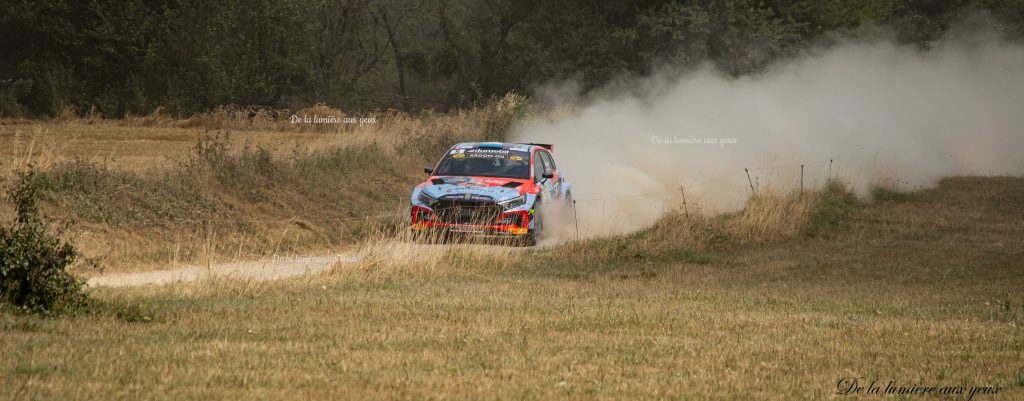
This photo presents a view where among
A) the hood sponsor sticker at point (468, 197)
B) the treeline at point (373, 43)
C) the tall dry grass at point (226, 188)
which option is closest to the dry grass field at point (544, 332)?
the hood sponsor sticker at point (468, 197)

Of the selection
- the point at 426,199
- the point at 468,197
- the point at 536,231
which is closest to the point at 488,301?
the point at 468,197

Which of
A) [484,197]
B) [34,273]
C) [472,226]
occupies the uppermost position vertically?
[34,273]

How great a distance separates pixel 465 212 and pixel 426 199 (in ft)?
2.26

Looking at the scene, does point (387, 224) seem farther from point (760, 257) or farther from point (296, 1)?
point (296, 1)

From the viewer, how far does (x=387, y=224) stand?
22.5m

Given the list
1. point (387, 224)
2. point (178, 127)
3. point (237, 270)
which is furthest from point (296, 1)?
point (237, 270)

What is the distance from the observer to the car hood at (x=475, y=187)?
63.7ft

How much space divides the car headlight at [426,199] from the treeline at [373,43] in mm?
20768

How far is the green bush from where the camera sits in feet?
34.2

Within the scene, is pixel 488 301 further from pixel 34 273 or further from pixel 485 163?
pixel 485 163

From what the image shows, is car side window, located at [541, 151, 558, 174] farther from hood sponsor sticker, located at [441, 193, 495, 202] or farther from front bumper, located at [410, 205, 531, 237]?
hood sponsor sticker, located at [441, 193, 495, 202]

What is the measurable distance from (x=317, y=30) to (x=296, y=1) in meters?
4.42

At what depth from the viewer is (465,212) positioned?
19312 mm

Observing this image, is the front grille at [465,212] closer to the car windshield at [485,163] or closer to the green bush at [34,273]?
the car windshield at [485,163]
